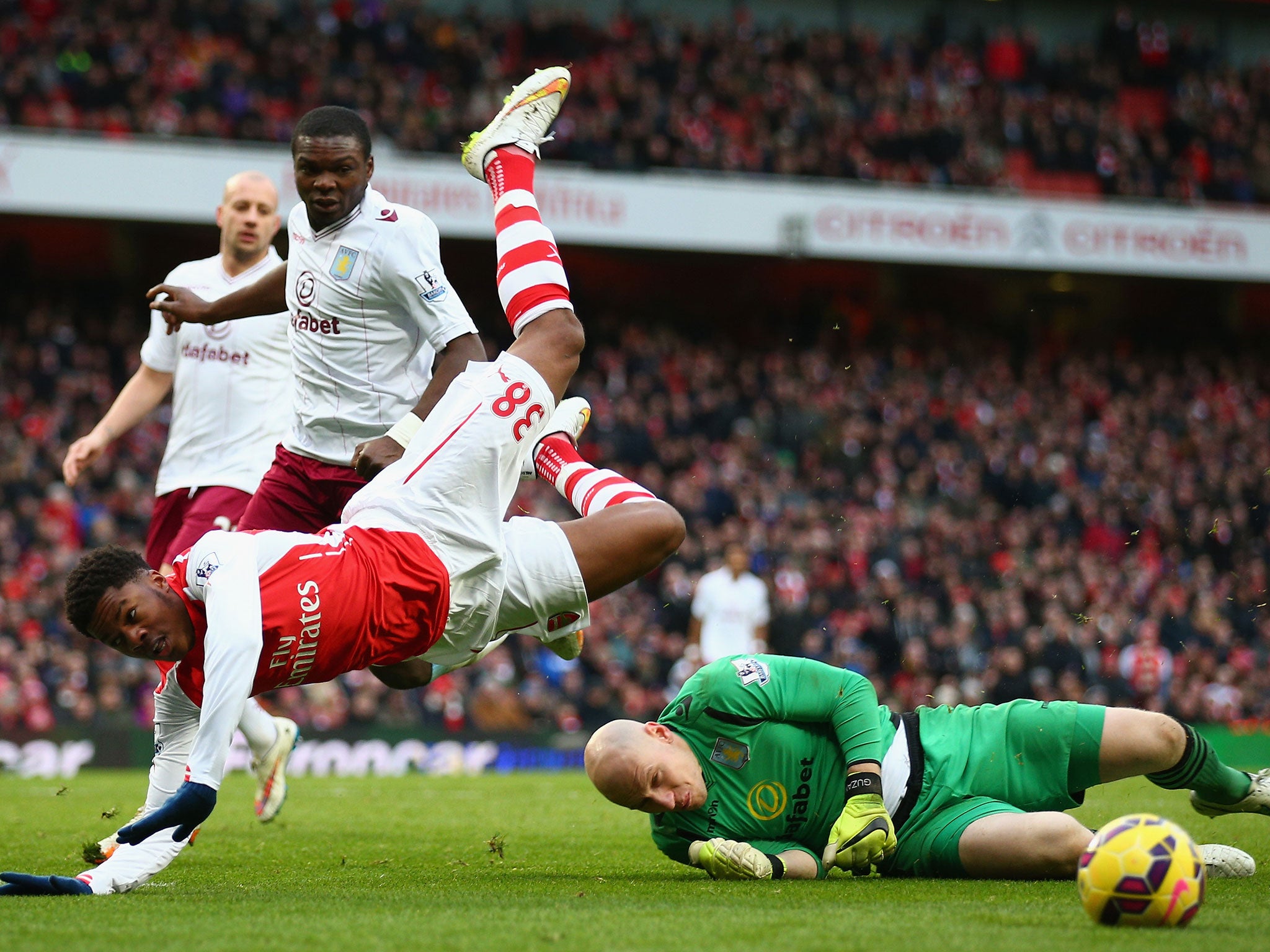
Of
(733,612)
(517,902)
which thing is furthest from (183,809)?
(733,612)

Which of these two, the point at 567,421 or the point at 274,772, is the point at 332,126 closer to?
the point at 567,421

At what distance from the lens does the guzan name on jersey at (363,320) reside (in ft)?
18.9

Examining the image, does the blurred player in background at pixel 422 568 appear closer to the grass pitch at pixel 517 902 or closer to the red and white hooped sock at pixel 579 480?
the red and white hooped sock at pixel 579 480

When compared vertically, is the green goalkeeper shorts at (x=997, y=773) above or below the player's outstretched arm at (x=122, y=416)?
below

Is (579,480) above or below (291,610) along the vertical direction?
above

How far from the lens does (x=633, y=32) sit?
25312 mm

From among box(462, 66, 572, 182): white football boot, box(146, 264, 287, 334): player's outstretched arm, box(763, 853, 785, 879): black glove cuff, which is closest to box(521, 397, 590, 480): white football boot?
box(462, 66, 572, 182): white football boot

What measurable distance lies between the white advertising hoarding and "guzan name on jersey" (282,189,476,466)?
14.8 m

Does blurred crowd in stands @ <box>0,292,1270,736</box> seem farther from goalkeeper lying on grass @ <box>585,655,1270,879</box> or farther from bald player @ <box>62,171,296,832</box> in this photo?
goalkeeper lying on grass @ <box>585,655,1270,879</box>

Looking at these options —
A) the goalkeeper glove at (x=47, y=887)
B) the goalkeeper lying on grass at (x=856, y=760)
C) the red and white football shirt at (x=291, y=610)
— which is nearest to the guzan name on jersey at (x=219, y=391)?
the red and white football shirt at (x=291, y=610)

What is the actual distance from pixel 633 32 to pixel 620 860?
69.9ft

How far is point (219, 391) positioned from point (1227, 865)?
16.3 feet

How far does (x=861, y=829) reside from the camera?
181 inches

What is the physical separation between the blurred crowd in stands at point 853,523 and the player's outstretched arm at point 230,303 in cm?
857
